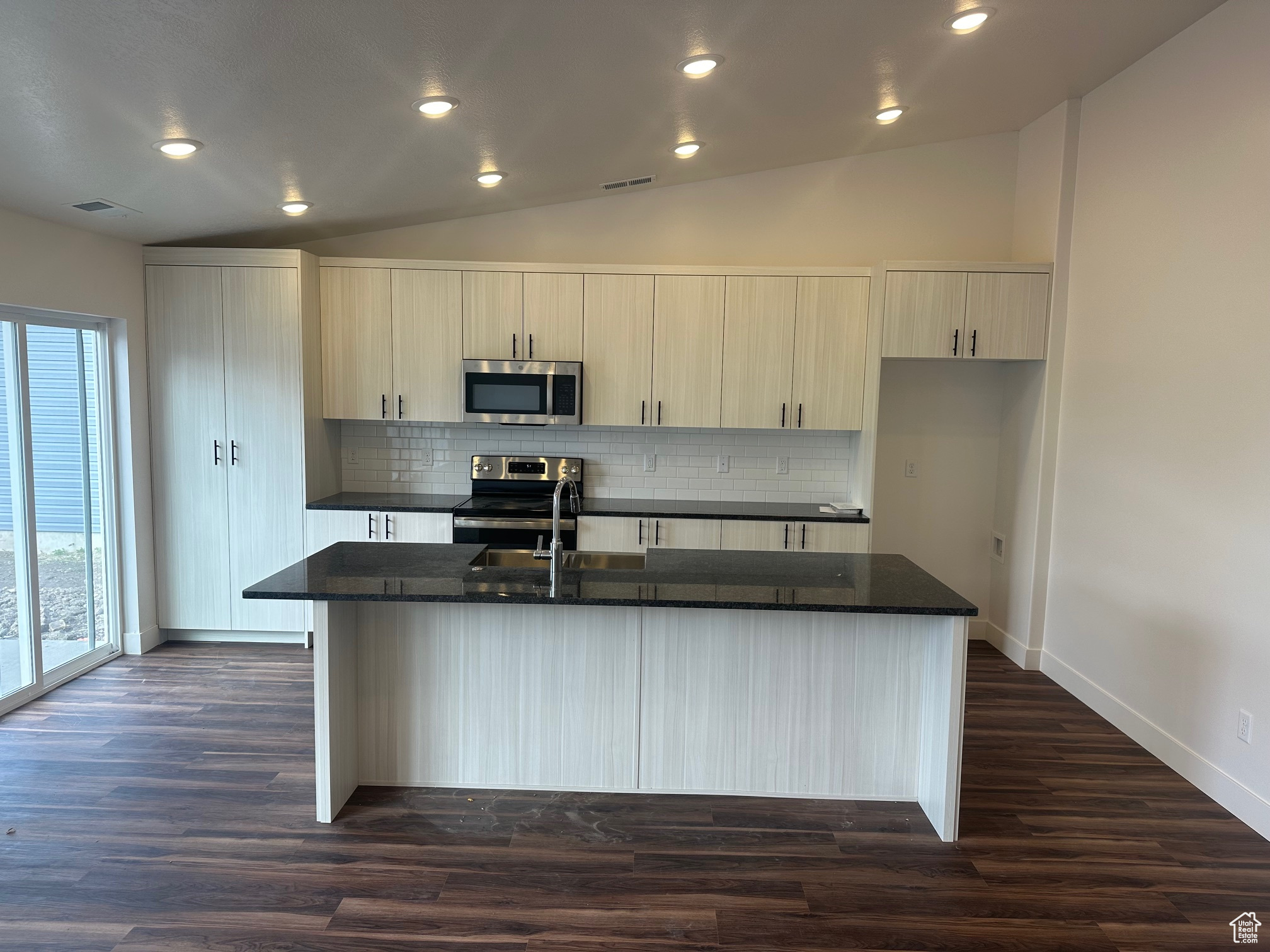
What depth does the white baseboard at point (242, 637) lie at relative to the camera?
16.1 feet

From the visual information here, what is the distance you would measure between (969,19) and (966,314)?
6.59ft

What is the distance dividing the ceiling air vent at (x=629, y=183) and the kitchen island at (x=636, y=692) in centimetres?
265

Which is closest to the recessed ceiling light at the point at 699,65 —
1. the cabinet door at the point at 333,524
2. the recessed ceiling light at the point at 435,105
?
the recessed ceiling light at the point at 435,105

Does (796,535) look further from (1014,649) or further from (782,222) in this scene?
(782,222)

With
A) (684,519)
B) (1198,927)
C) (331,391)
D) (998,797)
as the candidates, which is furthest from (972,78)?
(331,391)

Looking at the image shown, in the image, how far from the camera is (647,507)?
16.6ft

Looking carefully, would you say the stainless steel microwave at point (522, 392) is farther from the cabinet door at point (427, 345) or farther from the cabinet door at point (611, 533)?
the cabinet door at point (611, 533)

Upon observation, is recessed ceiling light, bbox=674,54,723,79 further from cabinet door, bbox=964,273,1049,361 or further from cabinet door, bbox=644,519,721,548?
cabinet door, bbox=644,519,721,548

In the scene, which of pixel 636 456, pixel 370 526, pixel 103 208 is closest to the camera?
pixel 103 208

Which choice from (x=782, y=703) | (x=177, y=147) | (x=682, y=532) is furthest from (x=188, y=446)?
(x=782, y=703)

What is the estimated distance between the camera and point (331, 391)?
5000 millimetres

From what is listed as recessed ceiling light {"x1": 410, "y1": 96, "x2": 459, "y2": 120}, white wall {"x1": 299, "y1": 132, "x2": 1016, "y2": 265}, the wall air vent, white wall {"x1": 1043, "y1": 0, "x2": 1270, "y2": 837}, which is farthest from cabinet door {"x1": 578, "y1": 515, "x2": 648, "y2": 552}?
the wall air vent

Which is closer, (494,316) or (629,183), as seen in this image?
(629,183)

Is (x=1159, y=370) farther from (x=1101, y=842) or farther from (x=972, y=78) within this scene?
(x=1101, y=842)
